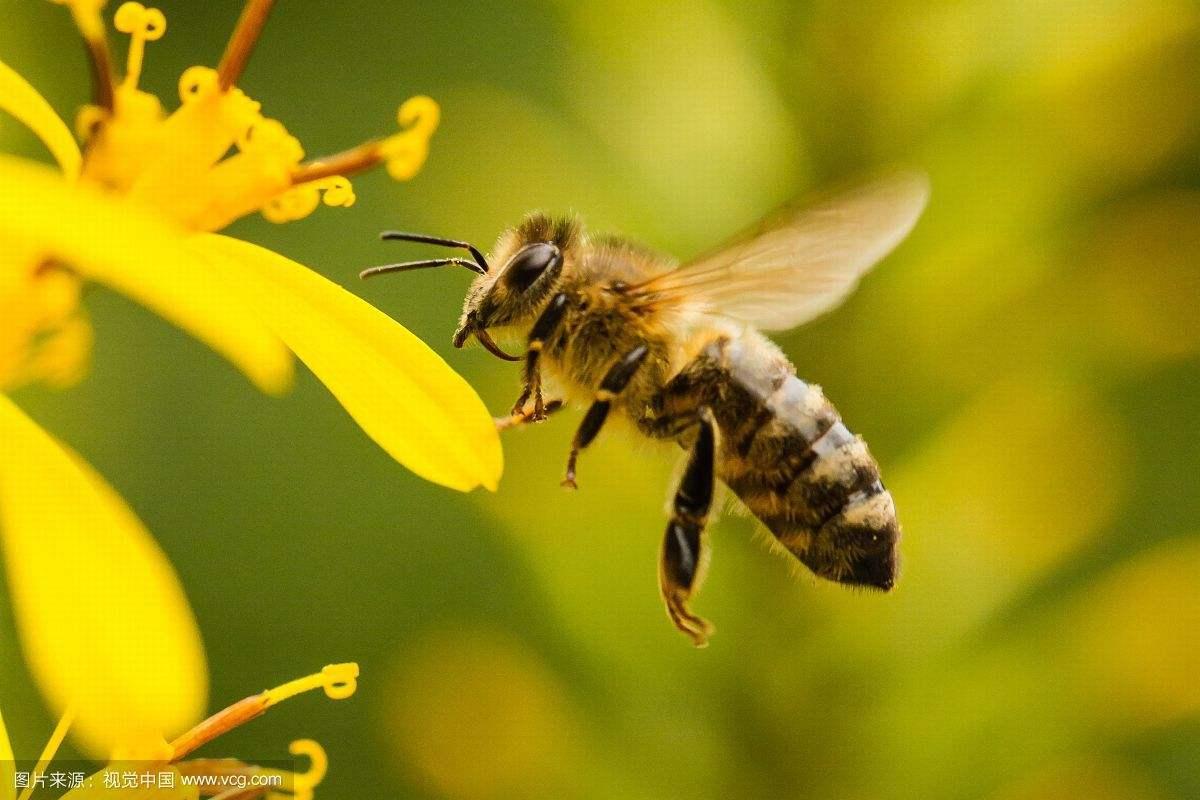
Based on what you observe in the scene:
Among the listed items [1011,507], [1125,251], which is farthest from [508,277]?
[1125,251]

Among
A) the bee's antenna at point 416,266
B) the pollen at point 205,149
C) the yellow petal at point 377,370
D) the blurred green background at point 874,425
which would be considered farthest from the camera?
the blurred green background at point 874,425

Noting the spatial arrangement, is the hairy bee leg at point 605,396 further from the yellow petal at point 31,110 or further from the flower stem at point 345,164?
the yellow petal at point 31,110

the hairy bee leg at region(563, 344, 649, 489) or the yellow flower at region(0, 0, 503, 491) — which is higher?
the hairy bee leg at region(563, 344, 649, 489)

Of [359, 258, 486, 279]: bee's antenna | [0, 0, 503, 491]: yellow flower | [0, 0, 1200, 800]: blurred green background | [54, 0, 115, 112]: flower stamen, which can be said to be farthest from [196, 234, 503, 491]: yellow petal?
[0, 0, 1200, 800]: blurred green background

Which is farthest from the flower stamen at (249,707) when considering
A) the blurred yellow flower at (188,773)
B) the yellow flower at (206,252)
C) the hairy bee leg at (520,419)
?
the hairy bee leg at (520,419)

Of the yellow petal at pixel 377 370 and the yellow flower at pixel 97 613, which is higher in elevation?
the yellow petal at pixel 377 370

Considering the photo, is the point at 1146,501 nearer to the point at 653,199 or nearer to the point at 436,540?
the point at 436,540

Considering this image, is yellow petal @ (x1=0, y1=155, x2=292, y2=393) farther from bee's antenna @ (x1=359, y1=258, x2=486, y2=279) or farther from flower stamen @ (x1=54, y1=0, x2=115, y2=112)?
bee's antenna @ (x1=359, y1=258, x2=486, y2=279)
